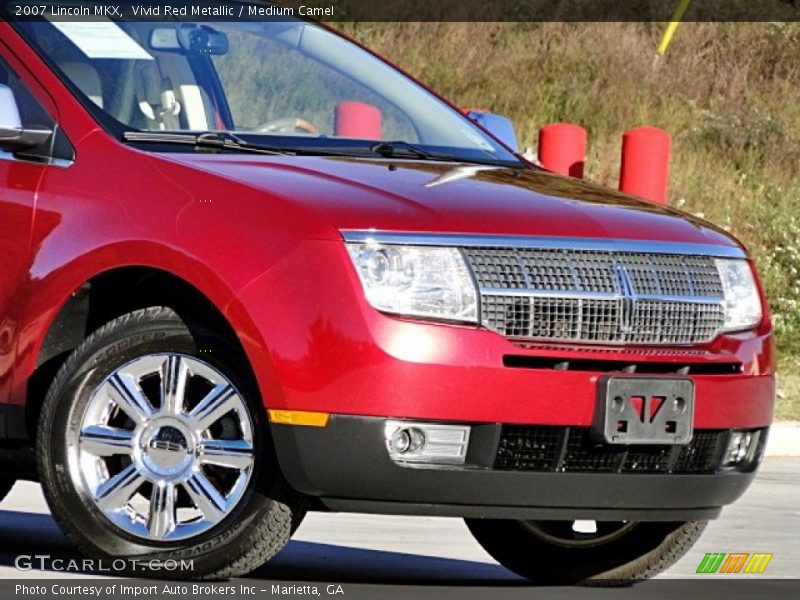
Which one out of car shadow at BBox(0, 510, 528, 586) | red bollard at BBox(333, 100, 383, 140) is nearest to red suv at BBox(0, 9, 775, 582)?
red bollard at BBox(333, 100, 383, 140)

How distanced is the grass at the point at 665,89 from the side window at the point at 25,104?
1271 centimetres

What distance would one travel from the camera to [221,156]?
6246 mm

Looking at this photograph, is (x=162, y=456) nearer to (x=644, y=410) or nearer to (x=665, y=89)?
(x=644, y=410)

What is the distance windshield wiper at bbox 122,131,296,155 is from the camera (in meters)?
6.34

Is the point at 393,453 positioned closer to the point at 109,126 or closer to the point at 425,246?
the point at 425,246

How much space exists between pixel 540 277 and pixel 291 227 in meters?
0.67

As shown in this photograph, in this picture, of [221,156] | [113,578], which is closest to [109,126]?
[221,156]

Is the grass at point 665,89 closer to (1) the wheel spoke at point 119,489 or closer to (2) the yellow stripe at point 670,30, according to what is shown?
(2) the yellow stripe at point 670,30

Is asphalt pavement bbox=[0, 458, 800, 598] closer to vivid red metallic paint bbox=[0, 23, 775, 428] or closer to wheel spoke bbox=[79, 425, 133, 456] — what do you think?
wheel spoke bbox=[79, 425, 133, 456]

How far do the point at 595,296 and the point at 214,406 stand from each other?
1052 millimetres

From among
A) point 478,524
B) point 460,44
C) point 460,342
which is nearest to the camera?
point 460,342

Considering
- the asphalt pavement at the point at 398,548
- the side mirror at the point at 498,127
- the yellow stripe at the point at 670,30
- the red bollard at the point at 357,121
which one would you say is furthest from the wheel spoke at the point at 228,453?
the yellow stripe at the point at 670,30

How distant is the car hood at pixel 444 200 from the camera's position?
228 inches

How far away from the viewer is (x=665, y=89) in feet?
82.5
